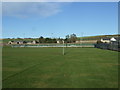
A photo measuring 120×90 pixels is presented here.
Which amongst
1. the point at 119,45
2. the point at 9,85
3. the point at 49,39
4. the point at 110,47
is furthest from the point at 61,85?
the point at 49,39

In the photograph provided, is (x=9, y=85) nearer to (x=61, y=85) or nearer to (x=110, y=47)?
(x=61, y=85)

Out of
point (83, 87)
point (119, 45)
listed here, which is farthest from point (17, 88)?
point (119, 45)

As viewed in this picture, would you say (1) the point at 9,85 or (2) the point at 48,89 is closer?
(2) the point at 48,89

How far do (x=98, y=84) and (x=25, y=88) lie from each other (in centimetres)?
296

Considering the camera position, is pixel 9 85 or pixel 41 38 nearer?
pixel 9 85

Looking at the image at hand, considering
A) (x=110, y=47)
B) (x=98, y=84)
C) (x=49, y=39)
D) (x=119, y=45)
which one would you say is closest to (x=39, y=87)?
(x=98, y=84)

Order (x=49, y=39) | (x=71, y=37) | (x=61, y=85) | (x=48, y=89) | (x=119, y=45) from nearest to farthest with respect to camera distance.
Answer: (x=48, y=89)
(x=61, y=85)
(x=119, y=45)
(x=49, y=39)
(x=71, y=37)

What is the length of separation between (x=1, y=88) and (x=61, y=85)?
231 centimetres

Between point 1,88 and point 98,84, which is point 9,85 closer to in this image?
point 1,88

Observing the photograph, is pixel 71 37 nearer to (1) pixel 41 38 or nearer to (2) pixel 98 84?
(1) pixel 41 38

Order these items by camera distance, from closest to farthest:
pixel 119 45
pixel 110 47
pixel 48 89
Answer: pixel 48 89, pixel 119 45, pixel 110 47

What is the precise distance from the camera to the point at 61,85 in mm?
6008

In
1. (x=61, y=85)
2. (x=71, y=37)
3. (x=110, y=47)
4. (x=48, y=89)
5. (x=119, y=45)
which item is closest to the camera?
(x=48, y=89)

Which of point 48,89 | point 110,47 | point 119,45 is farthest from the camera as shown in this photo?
point 110,47
